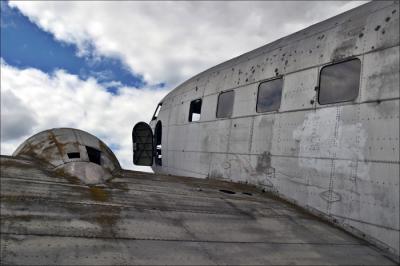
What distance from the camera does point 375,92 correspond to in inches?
278

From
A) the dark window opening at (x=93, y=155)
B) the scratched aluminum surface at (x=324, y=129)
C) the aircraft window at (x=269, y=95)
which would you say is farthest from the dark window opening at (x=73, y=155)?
the aircraft window at (x=269, y=95)

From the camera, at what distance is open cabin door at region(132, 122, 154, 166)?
16.6 meters

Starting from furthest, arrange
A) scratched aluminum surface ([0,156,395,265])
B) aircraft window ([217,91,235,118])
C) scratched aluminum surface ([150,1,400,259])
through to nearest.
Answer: aircraft window ([217,91,235,118]), scratched aluminum surface ([150,1,400,259]), scratched aluminum surface ([0,156,395,265])

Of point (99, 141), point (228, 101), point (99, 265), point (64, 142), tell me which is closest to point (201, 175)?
point (228, 101)

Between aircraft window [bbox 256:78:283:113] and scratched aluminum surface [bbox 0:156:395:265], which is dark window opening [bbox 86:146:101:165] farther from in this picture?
aircraft window [bbox 256:78:283:113]

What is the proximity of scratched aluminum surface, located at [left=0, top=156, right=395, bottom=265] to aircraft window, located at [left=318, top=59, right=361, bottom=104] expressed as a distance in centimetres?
268

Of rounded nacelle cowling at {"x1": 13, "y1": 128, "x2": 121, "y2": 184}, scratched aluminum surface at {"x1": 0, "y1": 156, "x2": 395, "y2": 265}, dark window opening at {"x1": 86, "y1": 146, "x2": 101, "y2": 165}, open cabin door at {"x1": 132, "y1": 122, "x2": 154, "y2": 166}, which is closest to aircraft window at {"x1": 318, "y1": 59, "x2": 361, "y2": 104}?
scratched aluminum surface at {"x1": 0, "y1": 156, "x2": 395, "y2": 265}

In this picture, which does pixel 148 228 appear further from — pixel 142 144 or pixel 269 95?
pixel 142 144

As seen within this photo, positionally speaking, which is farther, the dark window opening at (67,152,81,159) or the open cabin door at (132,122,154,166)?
the open cabin door at (132,122,154,166)

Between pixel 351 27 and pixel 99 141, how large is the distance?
6578 mm

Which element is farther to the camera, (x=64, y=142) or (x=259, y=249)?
(x=64, y=142)

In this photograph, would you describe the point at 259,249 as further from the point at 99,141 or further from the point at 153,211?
the point at 99,141

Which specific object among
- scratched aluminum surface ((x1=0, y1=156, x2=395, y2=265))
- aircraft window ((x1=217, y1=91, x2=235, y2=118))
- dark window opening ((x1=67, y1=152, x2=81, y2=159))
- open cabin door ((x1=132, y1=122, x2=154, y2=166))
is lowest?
scratched aluminum surface ((x1=0, y1=156, x2=395, y2=265))

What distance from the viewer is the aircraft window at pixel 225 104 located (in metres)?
11.4
